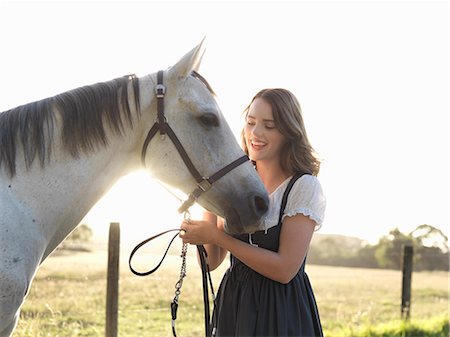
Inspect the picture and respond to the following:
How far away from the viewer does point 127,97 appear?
113 inches

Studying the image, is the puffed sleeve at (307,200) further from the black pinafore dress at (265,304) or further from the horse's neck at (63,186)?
the horse's neck at (63,186)

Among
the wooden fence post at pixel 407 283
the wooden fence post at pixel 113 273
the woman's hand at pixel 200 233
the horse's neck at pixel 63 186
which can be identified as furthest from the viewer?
the wooden fence post at pixel 407 283

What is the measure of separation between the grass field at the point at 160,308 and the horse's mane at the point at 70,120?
2.86 meters

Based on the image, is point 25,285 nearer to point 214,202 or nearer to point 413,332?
point 214,202

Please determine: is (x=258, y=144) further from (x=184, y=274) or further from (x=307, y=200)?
(x=184, y=274)

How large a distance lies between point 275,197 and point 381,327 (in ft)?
16.5

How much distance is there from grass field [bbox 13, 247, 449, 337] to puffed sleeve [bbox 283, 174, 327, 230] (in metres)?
3.27

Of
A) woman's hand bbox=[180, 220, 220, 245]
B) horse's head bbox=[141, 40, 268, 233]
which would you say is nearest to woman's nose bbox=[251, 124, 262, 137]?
horse's head bbox=[141, 40, 268, 233]

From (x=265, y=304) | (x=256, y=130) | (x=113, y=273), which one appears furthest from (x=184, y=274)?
(x=113, y=273)

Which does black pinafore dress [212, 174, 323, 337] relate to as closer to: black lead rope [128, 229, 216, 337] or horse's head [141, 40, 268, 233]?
black lead rope [128, 229, 216, 337]

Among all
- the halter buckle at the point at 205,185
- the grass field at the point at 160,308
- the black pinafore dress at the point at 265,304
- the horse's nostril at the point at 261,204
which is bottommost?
the grass field at the point at 160,308

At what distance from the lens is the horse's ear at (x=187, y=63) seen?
9.32 ft

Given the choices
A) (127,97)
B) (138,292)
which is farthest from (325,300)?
(127,97)

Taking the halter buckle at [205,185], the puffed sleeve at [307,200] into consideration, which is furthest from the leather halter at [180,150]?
the puffed sleeve at [307,200]
